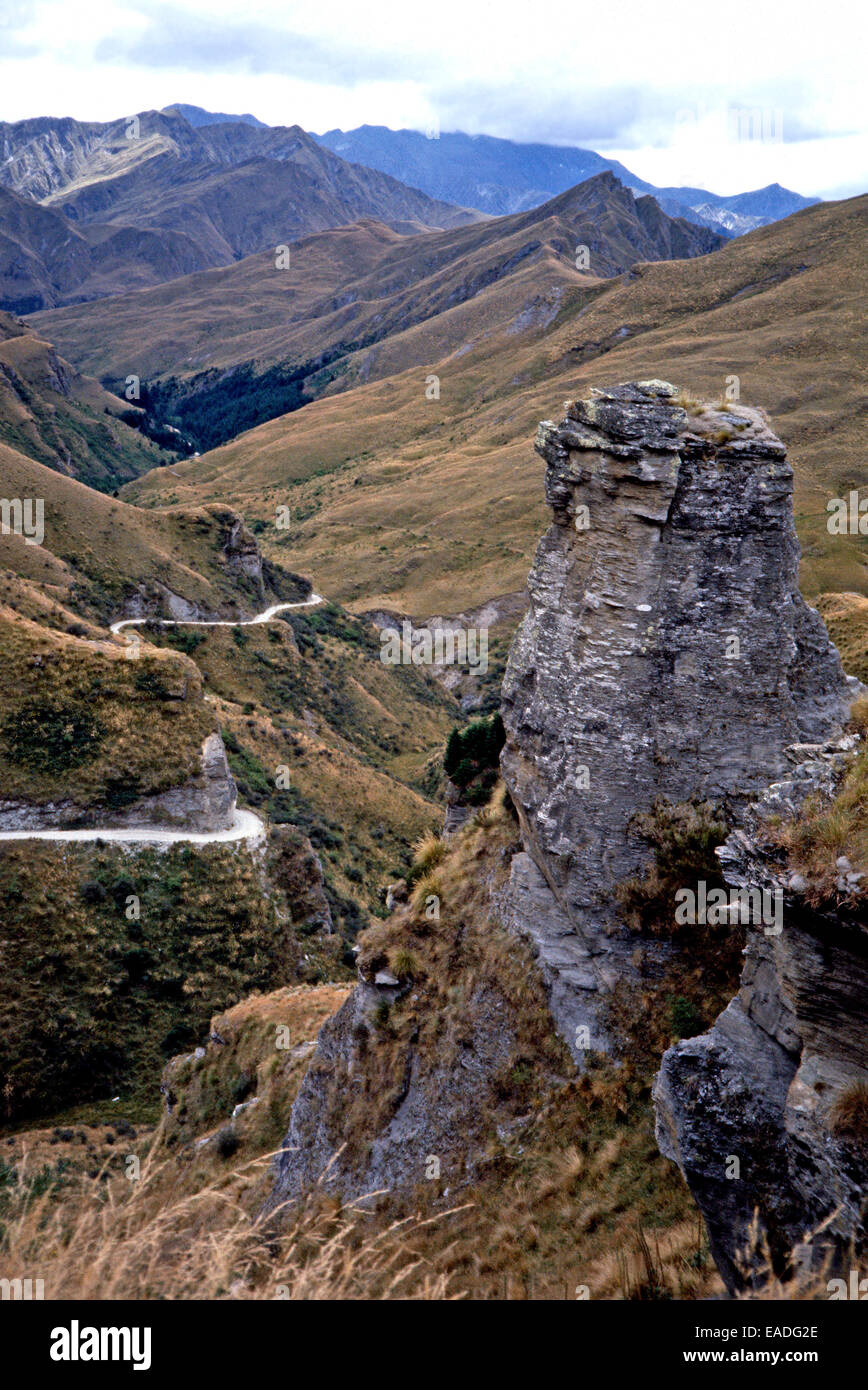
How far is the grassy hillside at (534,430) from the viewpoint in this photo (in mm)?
108188

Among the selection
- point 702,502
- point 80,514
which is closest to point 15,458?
point 80,514

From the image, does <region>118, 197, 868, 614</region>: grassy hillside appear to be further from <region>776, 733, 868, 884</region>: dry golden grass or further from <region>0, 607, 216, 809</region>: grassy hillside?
<region>776, 733, 868, 884</region>: dry golden grass

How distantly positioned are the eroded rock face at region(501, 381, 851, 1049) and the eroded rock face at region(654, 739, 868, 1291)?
4019 millimetres

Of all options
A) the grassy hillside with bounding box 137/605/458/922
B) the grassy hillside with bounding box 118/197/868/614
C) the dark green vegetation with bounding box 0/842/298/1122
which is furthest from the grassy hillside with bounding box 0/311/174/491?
the dark green vegetation with bounding box 0/842/298/1122

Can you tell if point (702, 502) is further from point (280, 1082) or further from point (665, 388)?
point (280, 1082)

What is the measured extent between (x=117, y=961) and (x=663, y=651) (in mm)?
30706

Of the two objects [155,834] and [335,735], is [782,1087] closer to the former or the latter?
[155,834]

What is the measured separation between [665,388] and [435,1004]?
42.7 ft

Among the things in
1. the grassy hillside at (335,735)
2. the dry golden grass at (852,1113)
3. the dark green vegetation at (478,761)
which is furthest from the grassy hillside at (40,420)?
the dry golden grass at (852,1113)

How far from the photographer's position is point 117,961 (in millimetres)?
36688

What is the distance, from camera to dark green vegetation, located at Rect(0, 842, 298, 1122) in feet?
110

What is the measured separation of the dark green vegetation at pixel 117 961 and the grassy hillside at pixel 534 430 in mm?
56015

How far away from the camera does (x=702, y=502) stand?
1499 cm

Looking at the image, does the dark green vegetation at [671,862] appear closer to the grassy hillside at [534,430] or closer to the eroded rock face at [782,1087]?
the eroded rock face at [782,1087]
